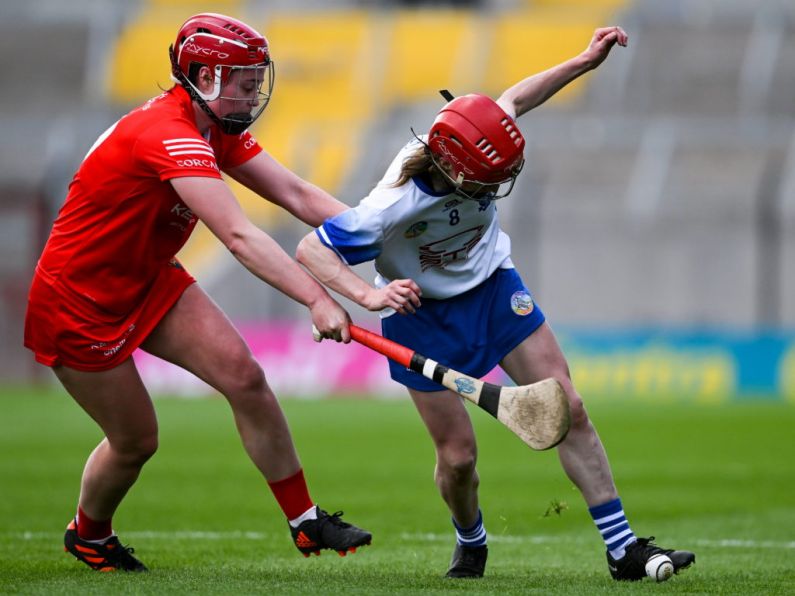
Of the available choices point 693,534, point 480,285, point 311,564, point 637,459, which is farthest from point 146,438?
point 637,459

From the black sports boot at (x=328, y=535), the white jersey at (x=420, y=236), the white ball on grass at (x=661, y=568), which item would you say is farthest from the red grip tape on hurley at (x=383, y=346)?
the white ball on grass at (x=661, y=568)

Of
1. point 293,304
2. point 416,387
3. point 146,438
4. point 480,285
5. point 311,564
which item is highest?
point 480,285

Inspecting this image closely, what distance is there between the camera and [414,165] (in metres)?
6.02

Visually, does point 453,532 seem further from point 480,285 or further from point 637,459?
point 637,459

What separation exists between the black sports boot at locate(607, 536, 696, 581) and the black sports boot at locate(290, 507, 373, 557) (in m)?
1.11

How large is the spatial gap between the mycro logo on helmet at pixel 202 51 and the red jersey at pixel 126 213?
0.20 m

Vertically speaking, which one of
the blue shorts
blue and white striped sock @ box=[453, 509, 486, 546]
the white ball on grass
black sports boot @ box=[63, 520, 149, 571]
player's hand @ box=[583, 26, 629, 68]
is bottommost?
black sports boot @ box=[63, 520, 149, 571]

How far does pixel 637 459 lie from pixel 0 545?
7.41m

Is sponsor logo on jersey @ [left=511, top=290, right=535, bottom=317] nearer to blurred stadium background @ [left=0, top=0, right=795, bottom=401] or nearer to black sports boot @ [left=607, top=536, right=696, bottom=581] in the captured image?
black sports boot @ [left=607, top=536, right=696, bottom=581]

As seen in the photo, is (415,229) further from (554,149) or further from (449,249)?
(554,149)

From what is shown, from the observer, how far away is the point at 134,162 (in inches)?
233

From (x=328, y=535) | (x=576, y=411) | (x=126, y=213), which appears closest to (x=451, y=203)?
(x=576, y=411)

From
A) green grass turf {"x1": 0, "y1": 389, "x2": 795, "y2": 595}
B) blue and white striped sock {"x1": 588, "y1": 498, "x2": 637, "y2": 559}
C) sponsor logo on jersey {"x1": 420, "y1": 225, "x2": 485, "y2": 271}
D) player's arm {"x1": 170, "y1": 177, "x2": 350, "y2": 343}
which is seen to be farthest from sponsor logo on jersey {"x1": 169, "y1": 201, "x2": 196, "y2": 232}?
blue and white striped sock {"x1": 588, "y1": 498, "x2": 637, "y2": 559}

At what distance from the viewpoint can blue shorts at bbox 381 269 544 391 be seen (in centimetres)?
632
